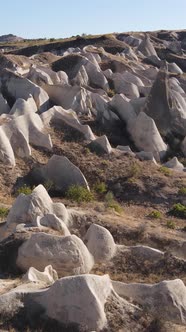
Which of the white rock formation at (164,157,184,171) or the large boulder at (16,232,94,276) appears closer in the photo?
the large boulder at (16,232,94,276)

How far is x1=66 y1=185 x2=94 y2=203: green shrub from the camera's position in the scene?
787 inches

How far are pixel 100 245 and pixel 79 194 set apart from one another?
22.3 feet

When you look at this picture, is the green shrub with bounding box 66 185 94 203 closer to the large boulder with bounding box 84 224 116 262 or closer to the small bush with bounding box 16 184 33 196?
the small bush with bounding box 16 184 33 196

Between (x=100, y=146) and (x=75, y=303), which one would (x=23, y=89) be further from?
(x=75, y=303)

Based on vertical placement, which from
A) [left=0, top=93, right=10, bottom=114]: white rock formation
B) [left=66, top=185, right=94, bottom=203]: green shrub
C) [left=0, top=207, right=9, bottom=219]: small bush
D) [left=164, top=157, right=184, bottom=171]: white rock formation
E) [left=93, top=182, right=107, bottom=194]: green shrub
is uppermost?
[left=0, top=93, right=10, bottom=114]: white rock formation

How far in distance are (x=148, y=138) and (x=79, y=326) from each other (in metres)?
18.4

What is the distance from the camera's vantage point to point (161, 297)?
10664mm

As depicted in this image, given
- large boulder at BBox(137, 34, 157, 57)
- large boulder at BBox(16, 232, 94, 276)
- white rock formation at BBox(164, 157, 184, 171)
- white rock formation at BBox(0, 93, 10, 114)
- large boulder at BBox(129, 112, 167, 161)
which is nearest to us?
large boulder at BBox(16, 232, 94, 276)

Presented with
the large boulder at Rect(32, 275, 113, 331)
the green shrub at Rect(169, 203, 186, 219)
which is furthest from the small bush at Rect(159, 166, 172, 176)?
the large boulder at Rect(32, 275, 113, 331)

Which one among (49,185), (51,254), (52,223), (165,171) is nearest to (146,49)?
(165,171)

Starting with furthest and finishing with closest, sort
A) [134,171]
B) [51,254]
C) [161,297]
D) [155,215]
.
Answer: [134,171]
[155,215]
[51,254]
[161,297]

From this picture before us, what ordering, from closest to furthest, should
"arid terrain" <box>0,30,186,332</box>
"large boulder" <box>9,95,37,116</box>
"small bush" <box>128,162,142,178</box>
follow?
1. "arid terrain" <box>0,30,186,332</box>
2. "small bush" <box>128,162,142,178</box>
3. "large boulder" <box>9,95,37,116</box>

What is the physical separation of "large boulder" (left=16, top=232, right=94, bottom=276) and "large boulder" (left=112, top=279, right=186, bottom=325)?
132cm

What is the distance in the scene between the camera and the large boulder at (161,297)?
34.5 feet
